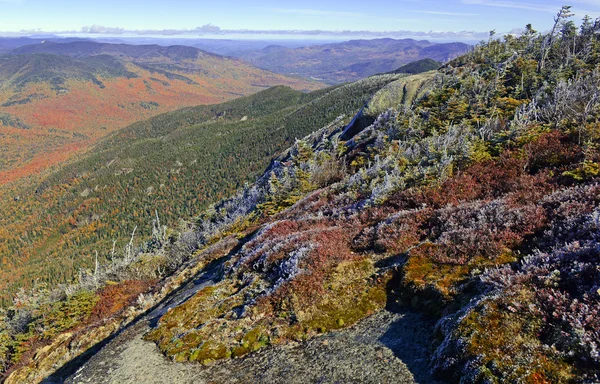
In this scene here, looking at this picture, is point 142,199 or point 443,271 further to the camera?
point 142,199

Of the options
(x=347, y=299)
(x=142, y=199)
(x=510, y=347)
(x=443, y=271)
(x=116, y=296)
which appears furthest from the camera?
(x=142, y=199)

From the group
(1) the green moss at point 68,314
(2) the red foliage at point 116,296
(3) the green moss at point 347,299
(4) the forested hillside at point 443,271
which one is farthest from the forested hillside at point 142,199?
(3) the green moss at point 347,299

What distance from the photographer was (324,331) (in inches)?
375

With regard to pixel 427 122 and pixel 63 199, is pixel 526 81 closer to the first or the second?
pixel 427 122

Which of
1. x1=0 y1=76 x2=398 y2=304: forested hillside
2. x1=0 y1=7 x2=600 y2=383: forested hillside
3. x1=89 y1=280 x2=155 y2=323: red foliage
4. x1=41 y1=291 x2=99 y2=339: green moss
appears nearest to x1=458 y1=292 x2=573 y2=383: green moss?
x1=0 y1=7 x2=600 y2=383: forested hillside

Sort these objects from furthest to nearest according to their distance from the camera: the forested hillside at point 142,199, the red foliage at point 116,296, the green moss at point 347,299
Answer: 1. the forested hillside at point 142,199
2. the red foliage at point 116,296
3. the green moss at point 347,299

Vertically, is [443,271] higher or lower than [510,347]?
lower

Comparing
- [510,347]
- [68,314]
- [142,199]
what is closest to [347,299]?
[510,347]

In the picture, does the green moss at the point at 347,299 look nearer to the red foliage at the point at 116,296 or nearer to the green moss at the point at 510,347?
the green moss at the point at 510,347

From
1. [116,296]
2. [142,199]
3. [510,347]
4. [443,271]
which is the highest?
[510,347]

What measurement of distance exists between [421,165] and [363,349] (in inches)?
534

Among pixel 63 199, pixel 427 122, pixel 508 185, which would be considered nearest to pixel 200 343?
pixel 508 185

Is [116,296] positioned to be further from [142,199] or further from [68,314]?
[142,199]

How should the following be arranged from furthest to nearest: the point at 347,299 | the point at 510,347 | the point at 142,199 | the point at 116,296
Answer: the point at 142,199 < the point at 116,296 < the point at 347,299 < the point at 510,347
